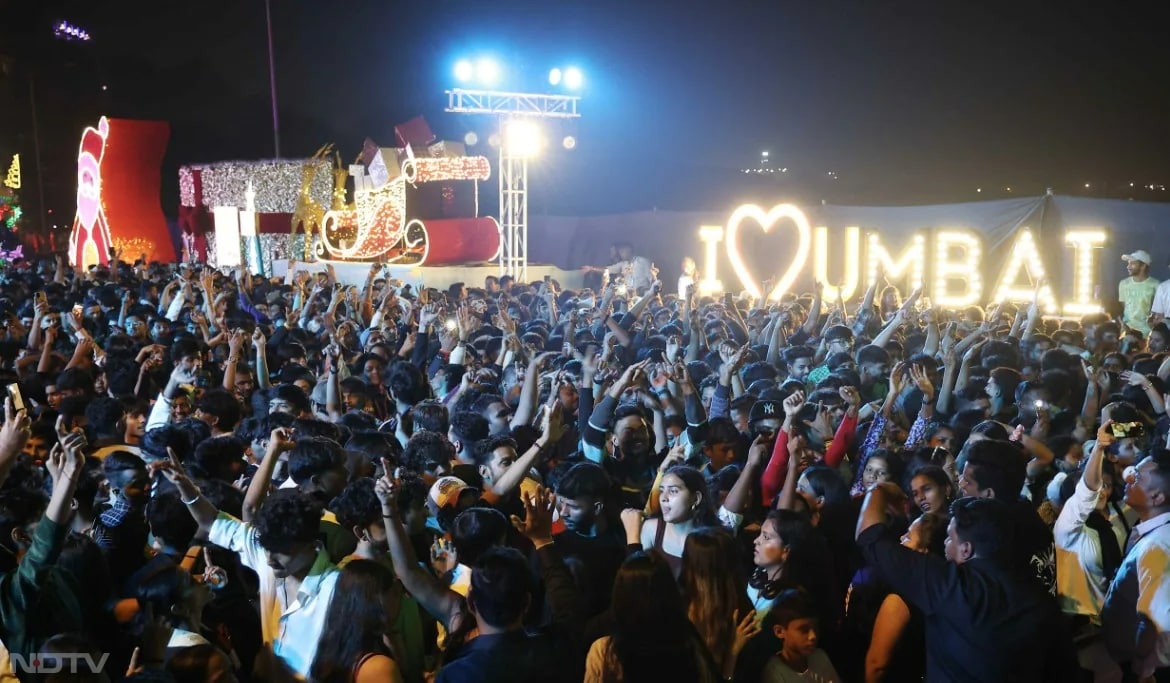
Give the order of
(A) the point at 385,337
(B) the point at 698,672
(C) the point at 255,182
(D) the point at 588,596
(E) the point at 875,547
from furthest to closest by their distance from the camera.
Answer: (C) the point at 255,182
(A) the point at 385,337
(D) the point at 588,596
(E) the point at 875,547
(B) the point at 698,672

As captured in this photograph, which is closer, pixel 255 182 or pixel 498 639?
pixel 498 639

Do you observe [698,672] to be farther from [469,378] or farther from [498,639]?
[469,378]

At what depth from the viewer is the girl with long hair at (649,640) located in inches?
110

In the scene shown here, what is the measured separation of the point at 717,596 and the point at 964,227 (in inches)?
458

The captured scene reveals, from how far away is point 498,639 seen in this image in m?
2.85

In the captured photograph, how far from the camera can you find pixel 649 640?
284cm

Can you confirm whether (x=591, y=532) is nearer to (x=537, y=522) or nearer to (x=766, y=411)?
(x=537, y=522)

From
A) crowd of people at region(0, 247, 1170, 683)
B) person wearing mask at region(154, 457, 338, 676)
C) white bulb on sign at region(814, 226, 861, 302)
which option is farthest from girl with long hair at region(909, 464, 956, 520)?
white bulb on sign at region(814, 226, 861, 302)

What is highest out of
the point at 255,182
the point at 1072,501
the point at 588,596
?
the point at 255,182

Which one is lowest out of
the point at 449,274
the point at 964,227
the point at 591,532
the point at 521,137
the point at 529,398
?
the point at 591,532

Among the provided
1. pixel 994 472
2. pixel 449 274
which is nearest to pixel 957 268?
pixel 449 274

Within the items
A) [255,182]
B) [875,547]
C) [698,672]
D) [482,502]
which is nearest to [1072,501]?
[875,547]

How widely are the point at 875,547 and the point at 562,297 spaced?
1106 cm

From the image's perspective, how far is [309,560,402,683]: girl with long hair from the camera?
2840 mm
